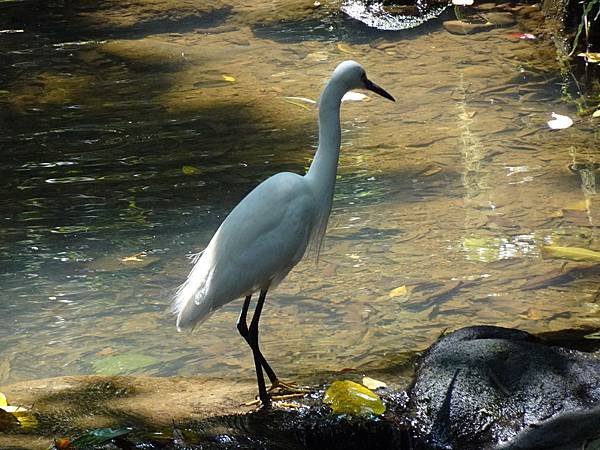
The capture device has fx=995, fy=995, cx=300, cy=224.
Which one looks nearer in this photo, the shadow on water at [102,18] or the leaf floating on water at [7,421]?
the leaf floating on water at [7,421]

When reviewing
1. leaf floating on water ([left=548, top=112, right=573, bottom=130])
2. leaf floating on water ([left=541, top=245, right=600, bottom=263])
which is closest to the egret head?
leaf floating on water ([left=541, top=245, right=600, bottom=263])

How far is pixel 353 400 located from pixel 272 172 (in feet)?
11.4

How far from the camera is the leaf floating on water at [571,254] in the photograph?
232 inches

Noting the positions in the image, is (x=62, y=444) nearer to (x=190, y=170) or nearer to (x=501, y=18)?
(x=190, y=170)

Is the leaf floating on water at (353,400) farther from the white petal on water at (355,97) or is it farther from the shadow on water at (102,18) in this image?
the shadow on water at (102,18)

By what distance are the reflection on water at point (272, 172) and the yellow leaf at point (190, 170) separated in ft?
0.07

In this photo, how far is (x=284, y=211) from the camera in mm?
4496

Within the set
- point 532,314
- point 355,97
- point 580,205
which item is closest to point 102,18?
point 355,97

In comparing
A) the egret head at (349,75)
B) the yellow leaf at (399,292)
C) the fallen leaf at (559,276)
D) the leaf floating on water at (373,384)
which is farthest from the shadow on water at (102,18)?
the leaf floating on water at (373,384)

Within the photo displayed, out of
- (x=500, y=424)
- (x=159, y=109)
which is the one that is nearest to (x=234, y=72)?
(x=159, y=109)

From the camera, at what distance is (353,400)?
399 centimetres

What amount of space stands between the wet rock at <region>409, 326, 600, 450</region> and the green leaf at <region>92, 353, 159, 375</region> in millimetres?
1695

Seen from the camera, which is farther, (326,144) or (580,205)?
(580,205)

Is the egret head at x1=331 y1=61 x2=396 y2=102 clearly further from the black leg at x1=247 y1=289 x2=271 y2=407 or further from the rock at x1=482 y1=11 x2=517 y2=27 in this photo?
the rock at x1=482 y1=11 x2=517 y2=27
